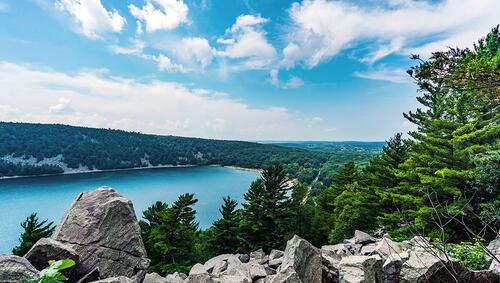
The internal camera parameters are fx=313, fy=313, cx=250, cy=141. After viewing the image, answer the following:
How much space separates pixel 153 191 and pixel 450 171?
63271 mm

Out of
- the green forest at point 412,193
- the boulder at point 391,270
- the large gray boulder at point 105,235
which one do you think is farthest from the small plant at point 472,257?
the large gray boulder at point 105,235

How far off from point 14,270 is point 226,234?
69.8 feet

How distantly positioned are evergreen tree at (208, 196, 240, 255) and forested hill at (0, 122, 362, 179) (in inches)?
2976

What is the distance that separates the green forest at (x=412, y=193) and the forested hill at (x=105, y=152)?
73894mm

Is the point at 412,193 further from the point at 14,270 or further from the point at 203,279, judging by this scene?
the point at 14,270

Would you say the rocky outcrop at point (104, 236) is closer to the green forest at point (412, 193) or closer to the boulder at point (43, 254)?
the boulder at point (43, 254)

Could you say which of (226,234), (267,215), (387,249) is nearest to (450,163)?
(387,249)

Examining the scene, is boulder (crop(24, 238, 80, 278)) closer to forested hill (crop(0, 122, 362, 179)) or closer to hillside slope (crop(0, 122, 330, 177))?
forested hill (crop(0, 122, 362, 179))

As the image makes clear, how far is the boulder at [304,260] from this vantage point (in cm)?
711

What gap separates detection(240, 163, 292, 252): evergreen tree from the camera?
24641 mm

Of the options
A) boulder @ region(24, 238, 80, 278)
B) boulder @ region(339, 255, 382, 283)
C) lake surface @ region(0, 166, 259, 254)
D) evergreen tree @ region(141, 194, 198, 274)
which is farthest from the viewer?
lake surface @ region(0, 166, 259, 254)

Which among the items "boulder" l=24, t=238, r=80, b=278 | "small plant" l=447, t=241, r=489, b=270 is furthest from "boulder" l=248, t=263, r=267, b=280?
"small plant" l=447, t=241, r=489, b=270

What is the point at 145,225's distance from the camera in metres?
23.8

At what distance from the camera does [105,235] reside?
6590mm
